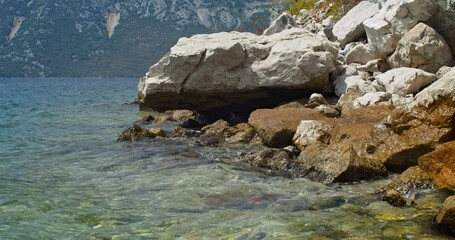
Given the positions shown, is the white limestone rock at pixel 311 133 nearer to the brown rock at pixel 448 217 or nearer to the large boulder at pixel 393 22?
the brown rock at pixel 448 217

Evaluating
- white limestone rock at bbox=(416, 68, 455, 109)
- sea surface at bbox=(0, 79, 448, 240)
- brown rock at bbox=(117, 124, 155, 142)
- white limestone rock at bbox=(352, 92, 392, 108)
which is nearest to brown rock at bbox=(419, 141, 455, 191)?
sea surface at bbox=(0, 79, 448, 240)

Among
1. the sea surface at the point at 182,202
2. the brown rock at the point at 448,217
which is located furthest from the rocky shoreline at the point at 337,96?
the brown rock at the point at 448,217

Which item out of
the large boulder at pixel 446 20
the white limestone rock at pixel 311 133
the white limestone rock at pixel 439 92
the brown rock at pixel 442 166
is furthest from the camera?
the large boulder at pixel 446 20

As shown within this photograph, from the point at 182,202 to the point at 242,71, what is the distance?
963 cm

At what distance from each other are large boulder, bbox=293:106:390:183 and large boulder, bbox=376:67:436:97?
4.67 ft

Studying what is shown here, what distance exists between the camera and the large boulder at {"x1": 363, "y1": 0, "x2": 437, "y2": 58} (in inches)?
680

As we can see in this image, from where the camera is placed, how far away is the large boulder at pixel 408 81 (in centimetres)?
1503

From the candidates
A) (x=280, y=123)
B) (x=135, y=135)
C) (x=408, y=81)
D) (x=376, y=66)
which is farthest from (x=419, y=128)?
(x=135, y=135)

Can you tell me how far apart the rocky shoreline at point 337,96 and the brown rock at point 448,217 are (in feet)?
4.84

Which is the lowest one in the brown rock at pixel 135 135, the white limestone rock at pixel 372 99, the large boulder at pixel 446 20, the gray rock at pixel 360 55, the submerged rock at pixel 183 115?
the submerged rock at pixel 183 115

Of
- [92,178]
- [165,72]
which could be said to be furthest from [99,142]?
[92,178]

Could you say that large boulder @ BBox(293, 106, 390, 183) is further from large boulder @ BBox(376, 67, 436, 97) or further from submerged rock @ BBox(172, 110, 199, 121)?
submerged rock @ BBox(172, 110, 199, 121)

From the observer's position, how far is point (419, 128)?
37.7ft

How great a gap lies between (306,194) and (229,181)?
6.98 ft
